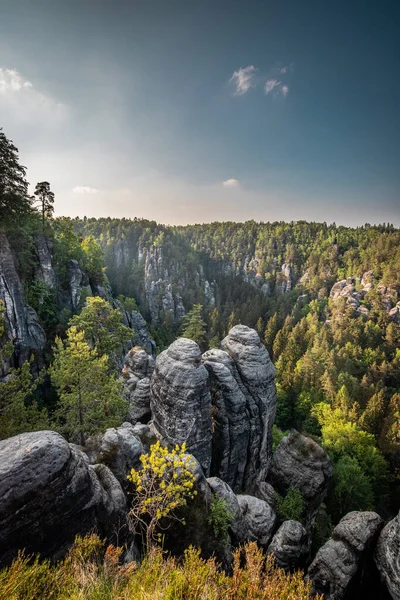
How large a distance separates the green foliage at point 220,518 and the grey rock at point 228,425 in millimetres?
7384

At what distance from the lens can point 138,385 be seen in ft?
76.3

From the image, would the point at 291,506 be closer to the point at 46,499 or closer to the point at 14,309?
the point at 46,499

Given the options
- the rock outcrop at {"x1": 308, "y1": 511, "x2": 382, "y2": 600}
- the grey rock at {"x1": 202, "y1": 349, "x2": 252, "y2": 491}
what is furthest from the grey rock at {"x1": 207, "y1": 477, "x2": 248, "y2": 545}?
the grey rock at {"x1": 202, "y1": 349, "x2": 252, "y2": 491}

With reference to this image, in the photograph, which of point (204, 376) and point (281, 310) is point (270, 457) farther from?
point (281, 310)

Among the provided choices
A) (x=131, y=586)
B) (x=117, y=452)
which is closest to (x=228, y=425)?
Answer: (x=117, y=452)

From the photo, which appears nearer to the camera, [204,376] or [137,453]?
[137,453]

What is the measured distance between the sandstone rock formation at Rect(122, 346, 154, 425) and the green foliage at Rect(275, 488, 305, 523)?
1179 centimetres

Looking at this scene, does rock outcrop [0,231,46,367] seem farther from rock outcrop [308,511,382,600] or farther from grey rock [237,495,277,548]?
rock outcrop [308,511,382,600]

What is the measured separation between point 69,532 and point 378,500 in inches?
1708

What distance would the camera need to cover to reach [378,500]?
3381 centimetres

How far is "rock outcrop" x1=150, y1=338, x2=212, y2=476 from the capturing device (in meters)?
16.1

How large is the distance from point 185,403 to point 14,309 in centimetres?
1936

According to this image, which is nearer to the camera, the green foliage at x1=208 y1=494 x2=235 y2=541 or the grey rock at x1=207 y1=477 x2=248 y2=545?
the green foliage at x1=208 y1=494 x2=235 y2=541

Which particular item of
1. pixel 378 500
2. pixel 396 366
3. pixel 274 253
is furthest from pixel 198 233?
pixel 378 500
